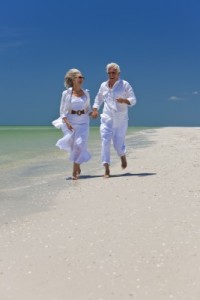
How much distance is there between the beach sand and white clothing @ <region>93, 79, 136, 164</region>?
2.46 meters

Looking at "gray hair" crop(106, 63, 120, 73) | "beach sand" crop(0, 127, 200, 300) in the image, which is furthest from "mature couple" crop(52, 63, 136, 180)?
"beach sand" crop(0, 127, 200, 300)

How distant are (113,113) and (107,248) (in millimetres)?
5069

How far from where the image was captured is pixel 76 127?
862 cm

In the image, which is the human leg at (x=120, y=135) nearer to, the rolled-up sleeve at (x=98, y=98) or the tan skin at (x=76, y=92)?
the rolled-up sleeve at (x=98, y=98)

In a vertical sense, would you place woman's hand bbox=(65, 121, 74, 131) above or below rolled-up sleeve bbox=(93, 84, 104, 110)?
below

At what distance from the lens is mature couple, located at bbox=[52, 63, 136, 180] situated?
8.38 m

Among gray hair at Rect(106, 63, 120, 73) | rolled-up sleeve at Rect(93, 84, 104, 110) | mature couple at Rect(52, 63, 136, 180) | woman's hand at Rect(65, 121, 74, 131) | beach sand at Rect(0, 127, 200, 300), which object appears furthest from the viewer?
rolled-up sleeve at Rect(93, 84, 104, 110)

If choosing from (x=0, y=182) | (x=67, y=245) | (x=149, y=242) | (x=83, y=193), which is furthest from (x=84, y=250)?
(x=0, y=182)

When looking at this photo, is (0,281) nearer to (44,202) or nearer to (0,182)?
(44,202)

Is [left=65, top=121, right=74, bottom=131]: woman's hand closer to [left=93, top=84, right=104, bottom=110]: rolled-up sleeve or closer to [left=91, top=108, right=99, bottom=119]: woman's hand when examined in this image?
[left=91, top=108, right=99, bottom=119]: woman's hand

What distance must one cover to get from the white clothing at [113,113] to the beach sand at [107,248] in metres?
2.46

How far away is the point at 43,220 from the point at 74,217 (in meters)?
0.31

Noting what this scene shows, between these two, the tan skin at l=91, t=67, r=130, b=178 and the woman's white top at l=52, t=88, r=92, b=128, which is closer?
the tan skin at l=91, t=67, r=130, b=178

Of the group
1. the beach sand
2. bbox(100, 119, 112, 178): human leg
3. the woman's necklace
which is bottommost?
the beach sand
